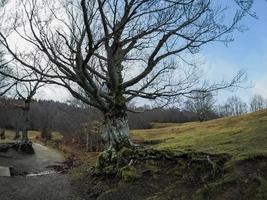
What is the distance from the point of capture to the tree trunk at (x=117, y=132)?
781 inches

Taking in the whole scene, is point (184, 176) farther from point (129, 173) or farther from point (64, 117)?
point (64, 117)

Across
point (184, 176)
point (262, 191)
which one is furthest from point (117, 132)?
point (262, 191)

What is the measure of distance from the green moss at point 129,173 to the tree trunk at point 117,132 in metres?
3.78

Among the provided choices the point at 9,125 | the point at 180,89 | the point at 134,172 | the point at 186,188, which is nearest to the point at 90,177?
the point at 134,172

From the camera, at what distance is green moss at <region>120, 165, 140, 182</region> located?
14.9 metres

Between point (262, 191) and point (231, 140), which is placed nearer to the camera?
point (262, 191)

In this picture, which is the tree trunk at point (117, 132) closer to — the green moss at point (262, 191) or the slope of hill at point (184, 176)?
the slope of hill at point (184, 176)

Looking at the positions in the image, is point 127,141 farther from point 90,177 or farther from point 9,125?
point 9,125

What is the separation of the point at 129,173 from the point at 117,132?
4.71 m

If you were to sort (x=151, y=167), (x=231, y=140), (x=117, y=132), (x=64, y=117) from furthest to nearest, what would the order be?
(x=64, y=117) < (x=231, y=140) < (x=117, y=132) < (x=151, y=167)

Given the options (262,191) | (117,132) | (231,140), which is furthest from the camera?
(231,140)

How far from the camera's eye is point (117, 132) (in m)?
19.9

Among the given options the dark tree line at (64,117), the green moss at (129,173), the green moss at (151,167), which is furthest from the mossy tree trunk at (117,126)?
the green moss at (151,167)

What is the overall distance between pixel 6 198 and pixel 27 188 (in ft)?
9.26
